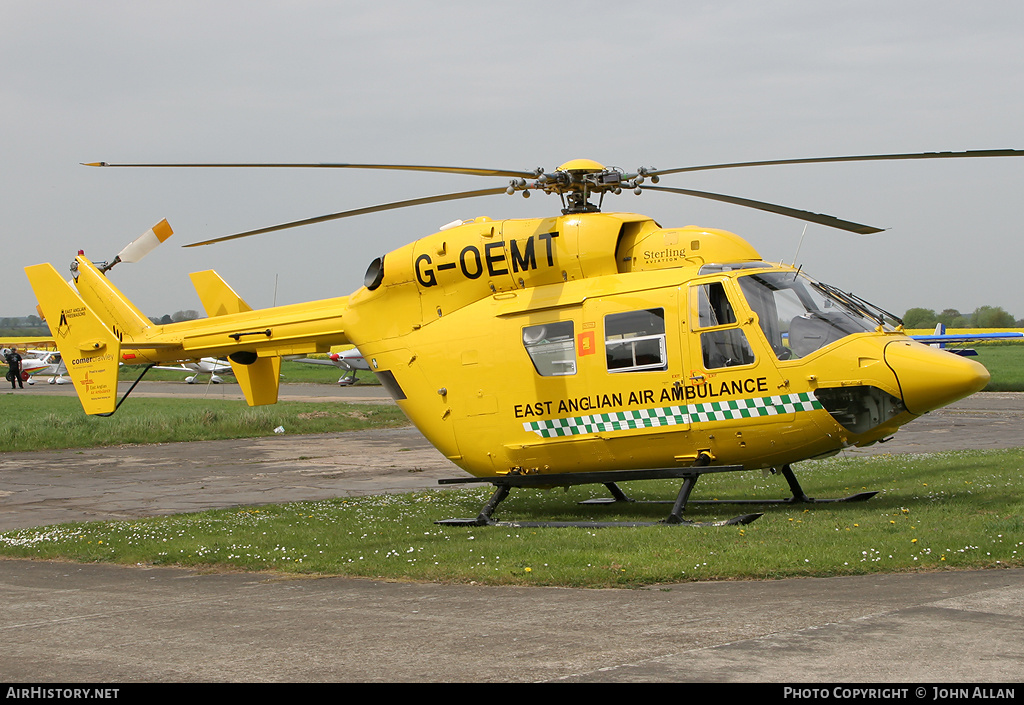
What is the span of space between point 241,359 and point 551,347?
6.24m

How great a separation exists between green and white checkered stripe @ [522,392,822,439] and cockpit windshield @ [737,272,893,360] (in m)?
0.57

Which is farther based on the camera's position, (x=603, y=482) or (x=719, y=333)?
(x=603, y=482)

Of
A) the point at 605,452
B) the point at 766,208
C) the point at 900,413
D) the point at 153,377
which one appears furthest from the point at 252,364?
the point at 153,377

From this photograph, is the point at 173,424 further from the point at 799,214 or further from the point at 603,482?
the point at 799,214

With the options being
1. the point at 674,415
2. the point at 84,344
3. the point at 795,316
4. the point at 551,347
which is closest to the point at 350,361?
the point at 84,344

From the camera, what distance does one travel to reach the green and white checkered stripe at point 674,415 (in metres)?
11.3

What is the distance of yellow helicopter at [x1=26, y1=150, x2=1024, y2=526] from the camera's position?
1127cm

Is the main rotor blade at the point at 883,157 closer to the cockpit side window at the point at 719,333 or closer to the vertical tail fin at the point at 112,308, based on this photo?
the cockpit side window at the point at 719,333

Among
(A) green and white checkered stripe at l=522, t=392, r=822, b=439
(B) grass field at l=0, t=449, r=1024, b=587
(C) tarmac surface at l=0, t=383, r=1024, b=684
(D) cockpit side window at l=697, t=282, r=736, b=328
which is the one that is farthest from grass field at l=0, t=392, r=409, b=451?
(D) cockpit side window at l=697, t=282, r=736, b=328

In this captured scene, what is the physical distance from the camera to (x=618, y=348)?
12.1 metres

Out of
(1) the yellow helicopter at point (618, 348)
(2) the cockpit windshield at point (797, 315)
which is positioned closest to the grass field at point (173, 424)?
(1) the yellow helicopter at point (618, 348)

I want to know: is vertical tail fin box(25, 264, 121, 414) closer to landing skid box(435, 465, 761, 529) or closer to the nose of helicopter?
landing skid box(435, 465, 761, 529)

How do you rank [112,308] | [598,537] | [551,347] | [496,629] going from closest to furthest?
[496,629] → [598,537] → [551,347] → [112,308]

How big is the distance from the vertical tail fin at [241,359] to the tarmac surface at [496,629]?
5.58 meters
